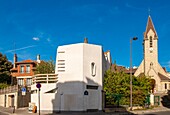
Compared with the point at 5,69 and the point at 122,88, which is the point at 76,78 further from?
the point at 5,69

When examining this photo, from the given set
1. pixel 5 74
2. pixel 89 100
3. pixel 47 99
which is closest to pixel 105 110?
pixel 89 100

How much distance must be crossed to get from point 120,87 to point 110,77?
7.97 ft

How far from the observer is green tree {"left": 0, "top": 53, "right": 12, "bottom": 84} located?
5494 cm

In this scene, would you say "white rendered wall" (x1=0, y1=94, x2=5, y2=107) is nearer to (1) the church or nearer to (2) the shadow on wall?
(2) the shadow on wall

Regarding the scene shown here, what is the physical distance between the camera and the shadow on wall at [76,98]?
90.2 ft

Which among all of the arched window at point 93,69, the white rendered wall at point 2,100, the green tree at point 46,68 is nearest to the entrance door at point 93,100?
the arched window at point 93,69

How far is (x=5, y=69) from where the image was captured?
2238 inches

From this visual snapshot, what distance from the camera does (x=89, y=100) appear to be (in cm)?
2805

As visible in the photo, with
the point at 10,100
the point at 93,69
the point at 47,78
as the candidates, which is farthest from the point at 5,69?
the point at 93,69

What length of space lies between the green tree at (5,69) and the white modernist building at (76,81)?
90.5 ft

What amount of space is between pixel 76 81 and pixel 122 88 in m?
7.67

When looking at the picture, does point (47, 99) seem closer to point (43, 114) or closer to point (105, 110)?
point (43, 114)

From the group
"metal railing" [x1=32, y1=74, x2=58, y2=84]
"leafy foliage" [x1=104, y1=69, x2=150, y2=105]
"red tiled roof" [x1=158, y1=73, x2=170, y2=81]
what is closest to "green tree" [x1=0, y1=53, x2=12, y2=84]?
"metal railing" [x1=32, y1=74, x2=58, y2=84]

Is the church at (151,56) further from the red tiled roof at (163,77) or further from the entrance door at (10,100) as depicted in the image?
the entrance door at (10,100)
